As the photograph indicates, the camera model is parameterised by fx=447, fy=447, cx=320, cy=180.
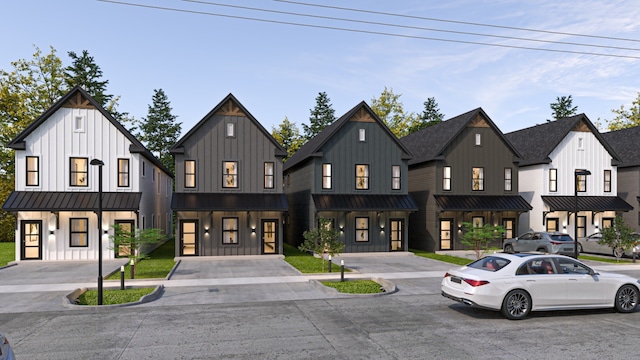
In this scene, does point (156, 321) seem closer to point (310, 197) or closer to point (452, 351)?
point (452, 351)

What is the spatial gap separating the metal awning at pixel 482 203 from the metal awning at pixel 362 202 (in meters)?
2.52

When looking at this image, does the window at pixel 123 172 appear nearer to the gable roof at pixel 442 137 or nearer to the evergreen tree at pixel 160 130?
the gable roof at pixel 442 137

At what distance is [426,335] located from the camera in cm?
1045

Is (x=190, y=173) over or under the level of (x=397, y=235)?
over

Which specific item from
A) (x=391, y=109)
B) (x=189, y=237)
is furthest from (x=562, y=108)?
(x=189, y=237)

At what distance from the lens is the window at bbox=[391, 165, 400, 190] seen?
100ft

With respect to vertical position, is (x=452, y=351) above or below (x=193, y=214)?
below

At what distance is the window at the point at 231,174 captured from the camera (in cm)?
2780

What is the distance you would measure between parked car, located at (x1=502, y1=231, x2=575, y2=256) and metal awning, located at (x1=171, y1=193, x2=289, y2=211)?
1525 cm

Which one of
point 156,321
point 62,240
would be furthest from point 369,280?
point 62,240

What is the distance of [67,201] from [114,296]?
12.8m

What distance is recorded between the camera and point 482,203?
3111cm

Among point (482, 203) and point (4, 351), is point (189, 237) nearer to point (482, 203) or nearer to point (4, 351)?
point (482, 203)

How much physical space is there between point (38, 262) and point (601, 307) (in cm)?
2640
